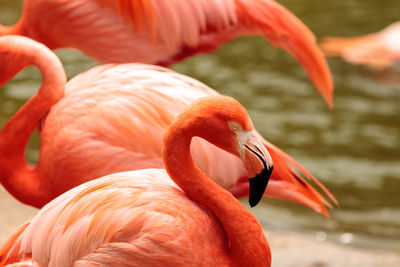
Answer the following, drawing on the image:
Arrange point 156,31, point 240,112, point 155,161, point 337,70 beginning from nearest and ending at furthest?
point 240,112 < point 155,161 < point 156,31 < point 337,70

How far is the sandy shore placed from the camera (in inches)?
139

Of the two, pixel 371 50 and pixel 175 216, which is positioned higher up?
pixel 175 216

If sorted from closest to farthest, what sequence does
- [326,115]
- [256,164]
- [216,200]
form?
[256,164] → [216,200] → [326,115]

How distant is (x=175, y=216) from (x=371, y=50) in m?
4.90

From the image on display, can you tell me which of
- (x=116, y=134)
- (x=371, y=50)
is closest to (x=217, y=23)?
(x=116, y=134)

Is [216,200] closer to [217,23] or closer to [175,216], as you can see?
[175,216]

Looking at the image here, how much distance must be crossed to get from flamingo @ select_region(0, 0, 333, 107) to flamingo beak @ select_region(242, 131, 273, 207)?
4.74ft

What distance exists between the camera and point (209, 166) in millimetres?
2711

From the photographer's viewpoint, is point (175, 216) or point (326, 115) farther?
point (326, 115)

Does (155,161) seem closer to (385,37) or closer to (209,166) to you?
Result: (209,166)

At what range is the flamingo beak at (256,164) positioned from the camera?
204 centimetres

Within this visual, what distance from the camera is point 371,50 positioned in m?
6.57

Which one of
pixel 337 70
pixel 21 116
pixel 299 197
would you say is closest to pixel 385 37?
pixel 337 70

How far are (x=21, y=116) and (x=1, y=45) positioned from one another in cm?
30
